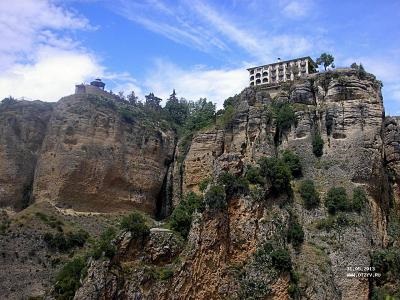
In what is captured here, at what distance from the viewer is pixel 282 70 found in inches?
2820

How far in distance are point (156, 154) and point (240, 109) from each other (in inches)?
480

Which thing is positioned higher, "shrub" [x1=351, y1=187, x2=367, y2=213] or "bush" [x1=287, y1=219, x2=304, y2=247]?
"shrub" [x1=351, y1=187, x2=367, y2=213]

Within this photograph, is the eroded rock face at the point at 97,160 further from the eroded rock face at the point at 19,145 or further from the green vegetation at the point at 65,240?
the green vegetation at the point at 65,240

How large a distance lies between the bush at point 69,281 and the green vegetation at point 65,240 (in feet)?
26.1

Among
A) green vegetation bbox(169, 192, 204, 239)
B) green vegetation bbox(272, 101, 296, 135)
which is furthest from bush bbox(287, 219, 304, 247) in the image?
green vegetation bbox(272, 101, 296, 135)

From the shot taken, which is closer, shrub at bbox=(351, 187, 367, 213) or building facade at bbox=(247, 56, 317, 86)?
shrub at bbox=(351, 187, 367, 213)

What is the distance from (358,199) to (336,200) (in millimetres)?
1685

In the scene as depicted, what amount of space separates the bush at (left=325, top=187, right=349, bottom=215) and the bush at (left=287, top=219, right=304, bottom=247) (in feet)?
11.2

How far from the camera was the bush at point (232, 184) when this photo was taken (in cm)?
4241

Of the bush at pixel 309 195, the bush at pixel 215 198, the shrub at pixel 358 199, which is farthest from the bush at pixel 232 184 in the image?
the shrub at pixel 358 199

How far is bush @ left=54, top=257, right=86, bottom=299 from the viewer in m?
38.5

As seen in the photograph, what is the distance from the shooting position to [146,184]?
62.8m

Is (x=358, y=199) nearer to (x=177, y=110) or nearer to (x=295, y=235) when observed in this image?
(x=295, y=235)

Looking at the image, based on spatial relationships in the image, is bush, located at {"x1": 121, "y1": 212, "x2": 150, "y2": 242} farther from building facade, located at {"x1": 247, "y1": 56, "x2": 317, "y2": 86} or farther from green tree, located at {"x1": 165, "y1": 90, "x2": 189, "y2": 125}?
green tree, located at {"x1": 165, "y1": 90, "x2": 189, "y2": 125}
